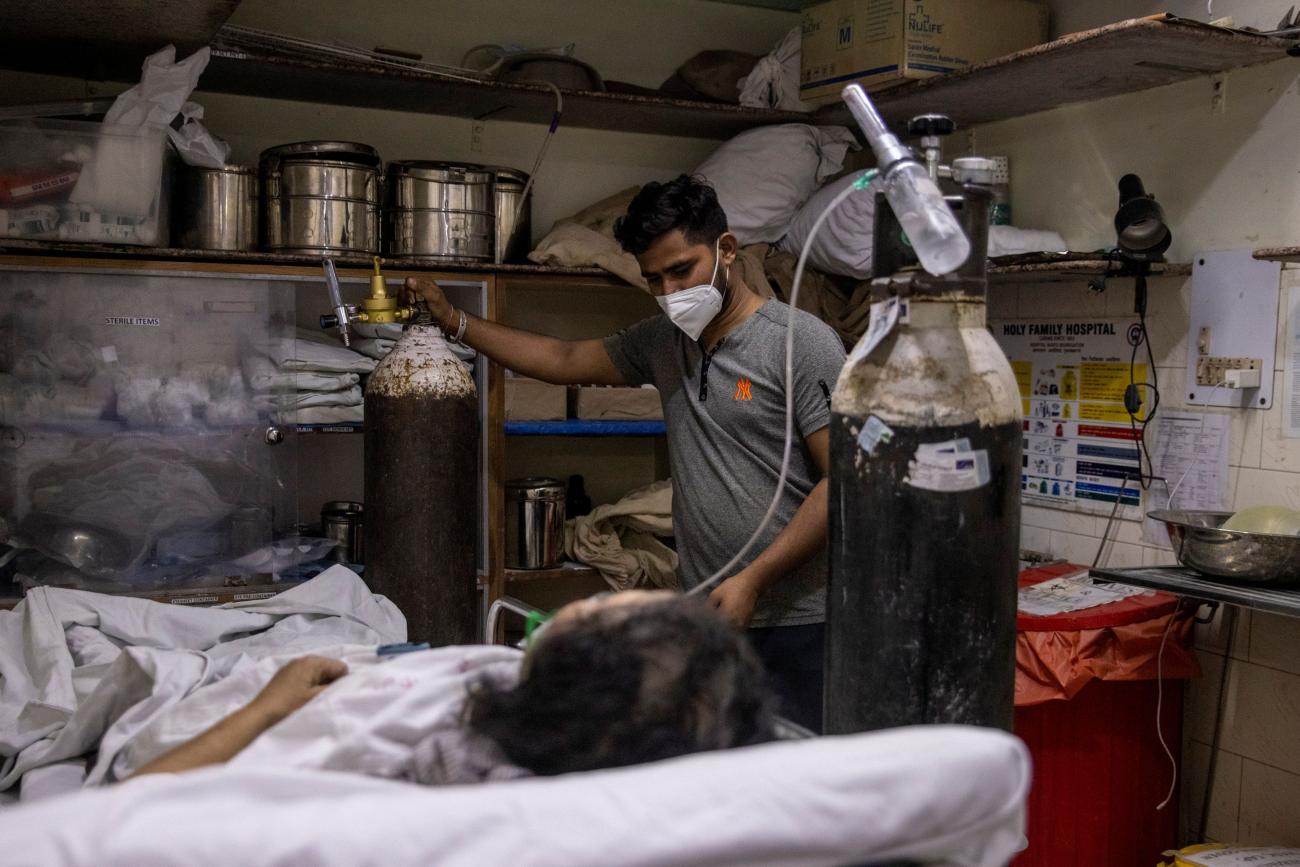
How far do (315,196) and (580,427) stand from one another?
104 cm

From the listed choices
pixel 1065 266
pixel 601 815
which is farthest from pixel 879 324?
pixel 1065 266

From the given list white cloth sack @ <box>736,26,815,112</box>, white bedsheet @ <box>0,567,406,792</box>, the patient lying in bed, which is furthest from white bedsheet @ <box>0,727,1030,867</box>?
white cloth sack @ <box>736,26,815,112</box>

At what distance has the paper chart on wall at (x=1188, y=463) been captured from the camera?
3.09 meters

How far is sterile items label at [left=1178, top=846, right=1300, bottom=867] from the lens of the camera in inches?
107

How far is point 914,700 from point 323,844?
2.62 feet

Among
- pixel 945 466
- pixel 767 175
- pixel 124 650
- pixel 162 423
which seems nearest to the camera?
pixel 945 466

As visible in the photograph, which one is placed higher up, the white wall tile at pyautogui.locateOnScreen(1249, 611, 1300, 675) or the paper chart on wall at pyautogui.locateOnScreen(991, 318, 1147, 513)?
the paper chart on wall at pyautogui.locateOnScreen(991, 318, 1147, 513)

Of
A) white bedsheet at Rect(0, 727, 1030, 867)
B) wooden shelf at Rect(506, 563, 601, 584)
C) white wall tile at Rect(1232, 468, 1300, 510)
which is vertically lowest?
wooden shelf at Rect(506, 563, 601, 584)

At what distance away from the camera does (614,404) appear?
3.73 meters

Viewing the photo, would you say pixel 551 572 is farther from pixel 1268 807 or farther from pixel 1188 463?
pixel 1268 807

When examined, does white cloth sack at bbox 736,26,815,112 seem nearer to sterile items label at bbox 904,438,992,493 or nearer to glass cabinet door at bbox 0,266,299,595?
glass cabinet door at bbox 0,266,299,595

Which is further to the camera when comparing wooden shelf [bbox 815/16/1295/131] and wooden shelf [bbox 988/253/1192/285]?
wooden shelf [bbox 988/253/1192/285]

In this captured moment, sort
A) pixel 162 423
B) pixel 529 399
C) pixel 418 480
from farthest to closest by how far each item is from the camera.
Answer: pixel 529 399 < pixel 162 423 < pixel 418 480

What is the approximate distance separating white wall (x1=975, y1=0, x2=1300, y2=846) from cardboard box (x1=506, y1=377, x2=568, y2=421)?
5.07 feet
